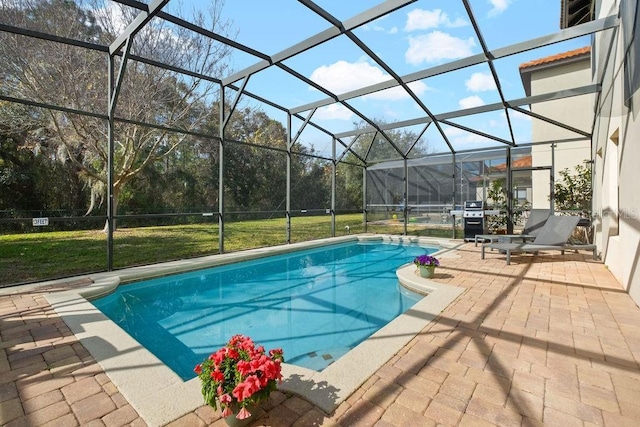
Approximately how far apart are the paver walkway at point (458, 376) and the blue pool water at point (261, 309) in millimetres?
948

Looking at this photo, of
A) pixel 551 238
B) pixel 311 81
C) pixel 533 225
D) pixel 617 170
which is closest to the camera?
pixel 617 170

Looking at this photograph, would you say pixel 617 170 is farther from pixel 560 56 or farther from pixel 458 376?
pixel 560 56

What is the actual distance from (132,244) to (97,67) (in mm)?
5337

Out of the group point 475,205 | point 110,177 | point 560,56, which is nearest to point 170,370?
point 110,177

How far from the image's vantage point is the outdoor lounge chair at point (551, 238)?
5.87 m

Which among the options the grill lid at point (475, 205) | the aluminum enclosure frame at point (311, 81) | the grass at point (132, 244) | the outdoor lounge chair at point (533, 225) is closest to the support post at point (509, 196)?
the aluminum enclosure frame at point (311, 81)

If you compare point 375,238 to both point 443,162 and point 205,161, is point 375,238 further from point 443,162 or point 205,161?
point 205,161

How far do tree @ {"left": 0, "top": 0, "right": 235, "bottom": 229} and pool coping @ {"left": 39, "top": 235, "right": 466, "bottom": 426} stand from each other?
7598mm

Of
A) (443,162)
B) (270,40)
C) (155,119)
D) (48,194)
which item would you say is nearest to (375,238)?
(443,162)

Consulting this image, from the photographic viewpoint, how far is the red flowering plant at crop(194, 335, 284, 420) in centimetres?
151

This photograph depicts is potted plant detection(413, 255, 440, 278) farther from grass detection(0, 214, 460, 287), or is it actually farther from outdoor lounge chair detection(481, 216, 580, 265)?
grass detection(0, 214, 460, 287)

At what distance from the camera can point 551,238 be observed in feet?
20.5

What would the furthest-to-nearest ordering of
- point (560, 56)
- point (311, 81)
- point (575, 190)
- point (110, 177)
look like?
point (560, 56), point (575, 190), point (311, 81), point (110, 177)

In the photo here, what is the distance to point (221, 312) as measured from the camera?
4410 millimetres
